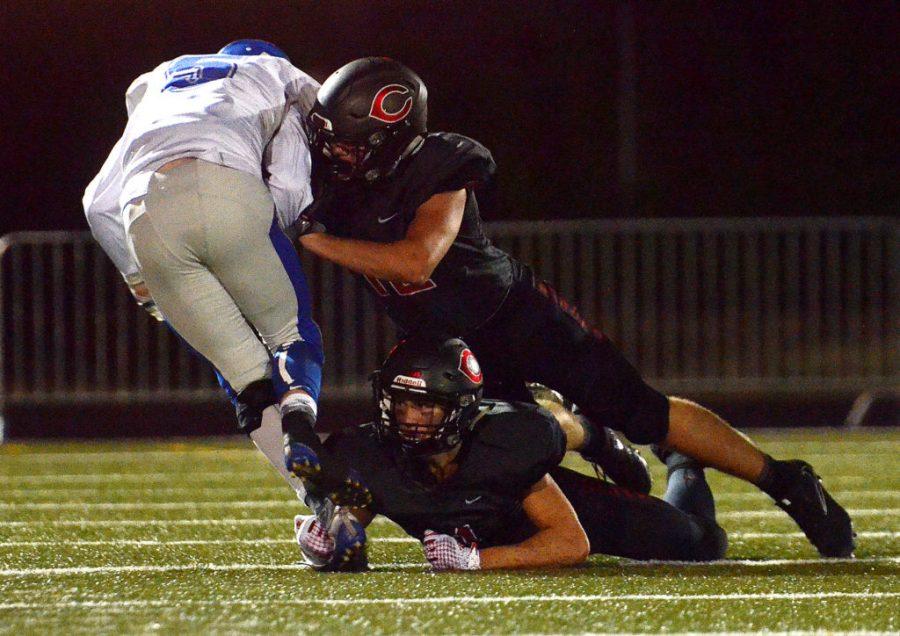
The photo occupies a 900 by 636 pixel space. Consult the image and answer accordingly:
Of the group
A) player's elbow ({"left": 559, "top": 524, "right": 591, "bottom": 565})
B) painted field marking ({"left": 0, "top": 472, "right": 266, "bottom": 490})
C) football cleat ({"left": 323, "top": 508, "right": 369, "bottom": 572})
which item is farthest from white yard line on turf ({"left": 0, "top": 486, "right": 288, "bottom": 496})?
player's elbow ({"left": 559, "top": 524, "right": 591, "bottom": 565})

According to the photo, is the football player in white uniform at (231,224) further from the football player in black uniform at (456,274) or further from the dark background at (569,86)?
the dark background at (569,86)

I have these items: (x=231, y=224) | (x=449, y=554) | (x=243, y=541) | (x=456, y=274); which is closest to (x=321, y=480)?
(x=449, y=554)

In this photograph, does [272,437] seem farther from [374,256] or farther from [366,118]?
[366,118]

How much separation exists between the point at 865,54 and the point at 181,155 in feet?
38.9

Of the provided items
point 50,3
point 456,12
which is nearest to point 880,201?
point 456,12

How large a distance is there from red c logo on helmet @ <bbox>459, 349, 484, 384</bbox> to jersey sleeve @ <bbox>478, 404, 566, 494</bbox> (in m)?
0.18

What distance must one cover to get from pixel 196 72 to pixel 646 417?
149cm

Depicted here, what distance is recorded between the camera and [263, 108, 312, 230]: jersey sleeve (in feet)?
13.2

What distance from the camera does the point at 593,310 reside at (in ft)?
30.3

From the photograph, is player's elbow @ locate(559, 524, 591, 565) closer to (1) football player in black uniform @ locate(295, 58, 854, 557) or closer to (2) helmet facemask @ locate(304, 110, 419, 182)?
(1) football player in black uniform @ locate(295, 58, 854, 557)

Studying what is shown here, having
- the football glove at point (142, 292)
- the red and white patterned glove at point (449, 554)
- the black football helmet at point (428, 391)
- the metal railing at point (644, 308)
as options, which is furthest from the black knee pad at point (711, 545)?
the metal railing at point (644, 308)

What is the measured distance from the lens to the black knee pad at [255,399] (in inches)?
152

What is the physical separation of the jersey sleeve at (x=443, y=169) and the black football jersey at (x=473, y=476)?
605mm

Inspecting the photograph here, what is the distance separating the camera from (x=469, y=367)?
12.6 feet
